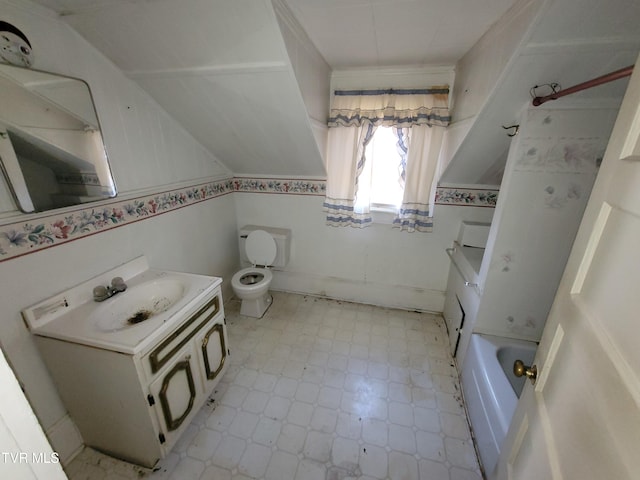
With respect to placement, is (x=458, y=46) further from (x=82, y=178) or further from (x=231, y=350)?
(x=231, y=350)

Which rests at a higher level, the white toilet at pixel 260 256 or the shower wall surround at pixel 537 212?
the shower wall surround at pixel 537 212

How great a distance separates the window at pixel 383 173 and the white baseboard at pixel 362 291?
0.80 meters

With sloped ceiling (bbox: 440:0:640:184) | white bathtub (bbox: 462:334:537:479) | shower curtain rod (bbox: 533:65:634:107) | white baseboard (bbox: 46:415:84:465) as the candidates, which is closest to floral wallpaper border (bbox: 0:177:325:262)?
white baseboard (bbox: 46:415:84:465)

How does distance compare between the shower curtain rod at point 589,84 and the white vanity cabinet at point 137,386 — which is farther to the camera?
the white vanity cabinet at point 137,386

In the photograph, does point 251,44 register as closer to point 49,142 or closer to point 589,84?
point 49,142

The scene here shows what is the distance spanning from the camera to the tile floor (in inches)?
51.7

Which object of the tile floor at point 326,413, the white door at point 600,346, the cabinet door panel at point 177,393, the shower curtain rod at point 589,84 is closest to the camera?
the white door at point 600,346

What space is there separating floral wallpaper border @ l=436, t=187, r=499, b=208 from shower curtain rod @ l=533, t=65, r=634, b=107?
895mm

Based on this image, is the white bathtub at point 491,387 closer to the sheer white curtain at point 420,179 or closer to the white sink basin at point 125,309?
the sheer white curtain at point 420,179

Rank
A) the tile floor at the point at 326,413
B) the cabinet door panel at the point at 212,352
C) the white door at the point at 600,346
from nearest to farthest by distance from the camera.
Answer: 1. the white door at the point at 600,346
2. the tile floor at the point at 326,413
3. the cabinet door panel at the point at 212,352

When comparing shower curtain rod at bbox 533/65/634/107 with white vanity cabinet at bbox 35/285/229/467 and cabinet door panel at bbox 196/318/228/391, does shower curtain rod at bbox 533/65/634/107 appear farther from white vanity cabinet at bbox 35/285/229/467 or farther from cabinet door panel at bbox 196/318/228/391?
cabinet door panel at bbox 196/318/228/391

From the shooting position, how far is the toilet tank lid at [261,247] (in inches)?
96.9

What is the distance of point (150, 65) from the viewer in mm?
1373

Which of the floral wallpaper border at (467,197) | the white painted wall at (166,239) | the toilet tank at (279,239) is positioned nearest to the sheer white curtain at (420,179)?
the floral wallpaper border at (467,197)
